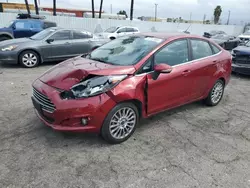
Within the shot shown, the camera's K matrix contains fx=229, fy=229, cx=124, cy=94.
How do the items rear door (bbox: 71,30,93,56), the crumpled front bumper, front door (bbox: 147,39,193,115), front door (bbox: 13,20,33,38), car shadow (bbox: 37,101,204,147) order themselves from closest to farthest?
the crumpled front bumper < car shadow (bbox: 37,101,204,147) < front door (bbox: 147,39,193,115) < rear door (bbox: 71,30,93,56) < front door (bbox: 13,20,33,38)

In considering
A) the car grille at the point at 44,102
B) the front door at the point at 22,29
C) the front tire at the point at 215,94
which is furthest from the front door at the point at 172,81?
the front door at the point at 22,29

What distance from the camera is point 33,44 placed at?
317 inches

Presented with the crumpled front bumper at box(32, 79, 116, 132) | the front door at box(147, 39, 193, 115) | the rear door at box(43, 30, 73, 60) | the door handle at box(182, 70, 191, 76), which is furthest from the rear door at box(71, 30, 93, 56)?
the crumpled front bumper at box(32, 79, 116, 132)

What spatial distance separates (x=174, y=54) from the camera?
3898mm

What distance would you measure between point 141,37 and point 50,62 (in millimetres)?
6204

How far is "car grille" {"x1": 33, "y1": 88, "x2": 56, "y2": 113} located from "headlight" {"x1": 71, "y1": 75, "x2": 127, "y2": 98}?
348 mm

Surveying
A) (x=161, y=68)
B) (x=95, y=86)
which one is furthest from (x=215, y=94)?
(x=95, y=86)

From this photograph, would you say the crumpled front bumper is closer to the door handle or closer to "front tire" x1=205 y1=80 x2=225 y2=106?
the door handle

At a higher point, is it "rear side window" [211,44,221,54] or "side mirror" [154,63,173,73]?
"rear side window" [211,44,221,54]

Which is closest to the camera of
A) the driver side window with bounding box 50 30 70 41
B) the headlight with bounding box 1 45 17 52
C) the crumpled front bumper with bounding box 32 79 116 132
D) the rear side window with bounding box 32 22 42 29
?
the crumpled front bumper with bounding box 32 79 116 132

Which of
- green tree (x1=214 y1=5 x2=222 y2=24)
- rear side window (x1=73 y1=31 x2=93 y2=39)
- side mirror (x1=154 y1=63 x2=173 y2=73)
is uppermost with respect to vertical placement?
green tree (x1=214 y1=5 x2=222 y2=24)

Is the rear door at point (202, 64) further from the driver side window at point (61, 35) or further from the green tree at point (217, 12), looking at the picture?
the green tree at point (217, 12)

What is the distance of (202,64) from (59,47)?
5.89m

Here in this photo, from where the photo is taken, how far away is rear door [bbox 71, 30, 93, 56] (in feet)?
29.3
